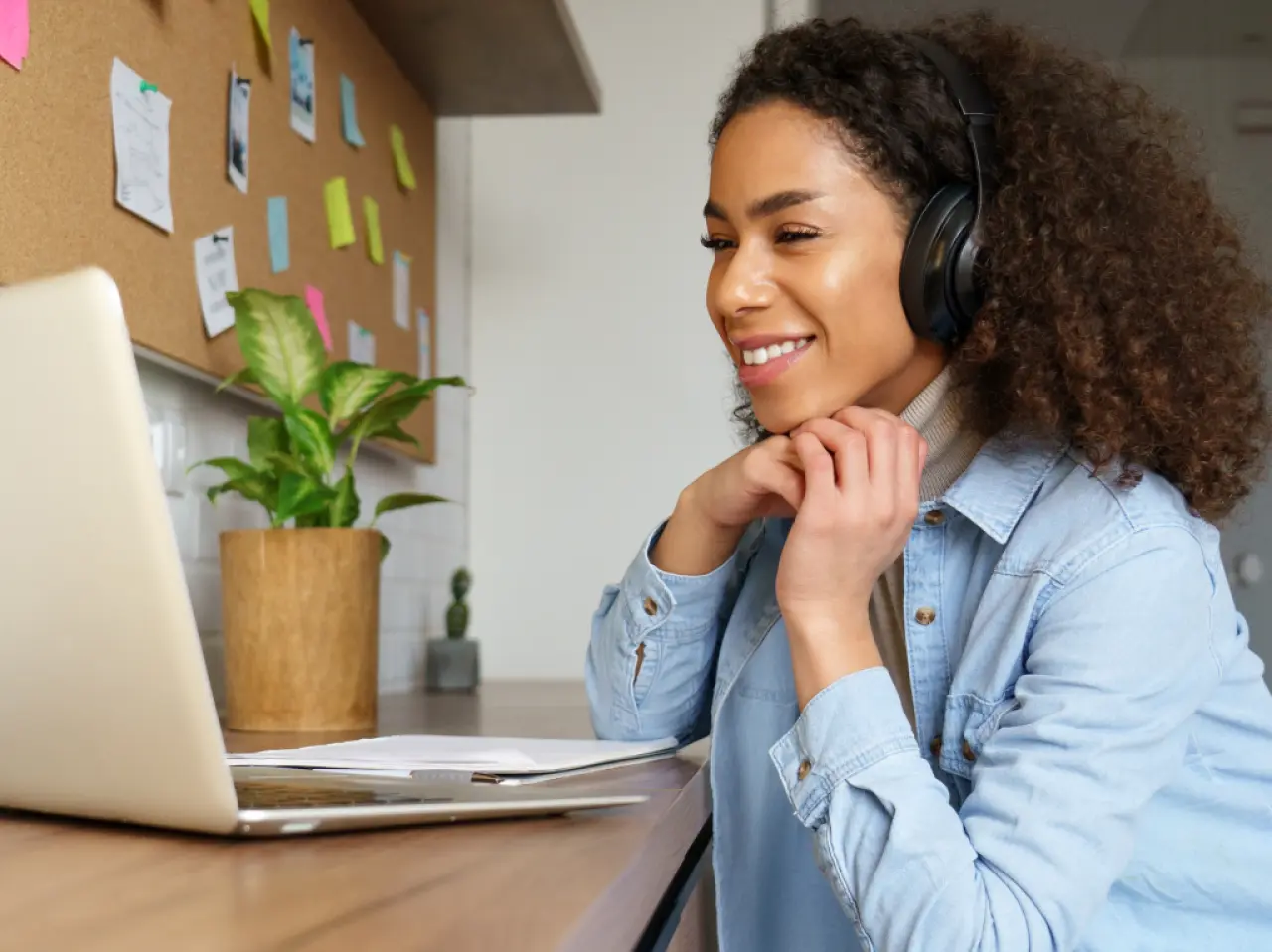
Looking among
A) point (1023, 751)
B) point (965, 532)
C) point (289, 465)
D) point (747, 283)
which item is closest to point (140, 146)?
point (289, 465)

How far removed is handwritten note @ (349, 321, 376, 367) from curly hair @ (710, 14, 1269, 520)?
90 cm

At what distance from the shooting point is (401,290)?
2.06 meters

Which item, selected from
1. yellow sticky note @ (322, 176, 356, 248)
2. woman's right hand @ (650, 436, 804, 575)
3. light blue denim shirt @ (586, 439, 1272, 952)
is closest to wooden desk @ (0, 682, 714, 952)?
light blue denim shirt @ (586, 439, 1272, 952)

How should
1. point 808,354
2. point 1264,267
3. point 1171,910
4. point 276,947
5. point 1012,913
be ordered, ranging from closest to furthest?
point 276,947 < point 1012,913 < point 1171,910 < point 808,354 < point 1264,267

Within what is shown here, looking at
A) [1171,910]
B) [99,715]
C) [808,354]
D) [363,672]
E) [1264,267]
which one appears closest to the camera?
[99,715]

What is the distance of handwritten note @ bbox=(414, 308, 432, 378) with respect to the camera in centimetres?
217

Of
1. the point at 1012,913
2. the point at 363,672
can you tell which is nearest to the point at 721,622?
the point at 363,672

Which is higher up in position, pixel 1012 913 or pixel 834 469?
pixel 834 469

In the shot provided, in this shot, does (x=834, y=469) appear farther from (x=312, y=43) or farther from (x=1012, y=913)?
(x=312, y=43)

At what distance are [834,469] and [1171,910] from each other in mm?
356

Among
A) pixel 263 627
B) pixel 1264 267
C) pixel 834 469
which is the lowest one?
pixel 263 627

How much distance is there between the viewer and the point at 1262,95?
7.91 ft

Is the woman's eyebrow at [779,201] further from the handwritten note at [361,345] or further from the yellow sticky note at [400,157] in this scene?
the yellow sticky note at [400,157]

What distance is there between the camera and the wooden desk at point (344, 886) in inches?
16.3
